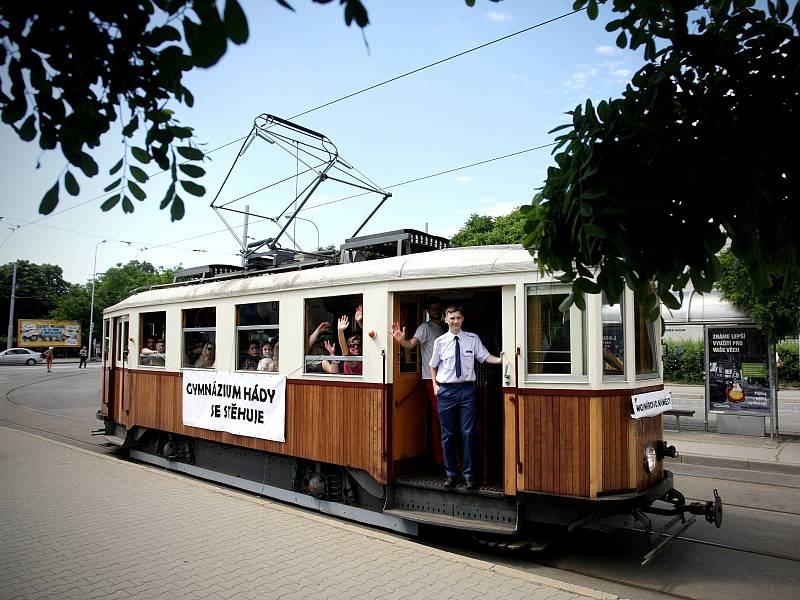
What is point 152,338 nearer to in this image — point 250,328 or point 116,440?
point 116,440

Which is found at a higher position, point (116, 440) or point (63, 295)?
point (63, 295)

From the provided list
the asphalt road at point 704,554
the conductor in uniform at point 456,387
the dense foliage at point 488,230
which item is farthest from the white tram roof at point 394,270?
the dense foliage at point 488,230

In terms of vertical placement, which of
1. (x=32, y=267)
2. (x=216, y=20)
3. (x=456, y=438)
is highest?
(x=32, y=267)

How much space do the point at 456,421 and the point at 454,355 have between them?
0.65m

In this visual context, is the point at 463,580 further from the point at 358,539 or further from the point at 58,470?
the point at 58,470

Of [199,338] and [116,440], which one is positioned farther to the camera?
[116,440]

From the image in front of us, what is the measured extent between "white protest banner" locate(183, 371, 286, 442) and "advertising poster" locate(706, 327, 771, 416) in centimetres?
954

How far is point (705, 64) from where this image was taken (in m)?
2.97

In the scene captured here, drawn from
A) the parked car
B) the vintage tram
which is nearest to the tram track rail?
the vintage tram

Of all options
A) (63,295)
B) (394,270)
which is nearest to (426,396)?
(394,270)

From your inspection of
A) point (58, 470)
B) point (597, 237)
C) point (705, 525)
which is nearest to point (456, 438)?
point (705, 525)

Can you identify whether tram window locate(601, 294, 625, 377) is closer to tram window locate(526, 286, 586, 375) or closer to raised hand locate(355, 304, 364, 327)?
tram window locate(526, 286, 586, 375)

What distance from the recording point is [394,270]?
6.41 meters

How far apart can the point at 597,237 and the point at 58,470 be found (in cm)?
890
